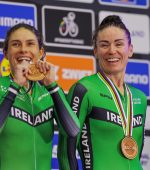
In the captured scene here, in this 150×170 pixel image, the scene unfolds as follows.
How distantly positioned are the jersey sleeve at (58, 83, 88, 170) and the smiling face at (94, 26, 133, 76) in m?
0.20

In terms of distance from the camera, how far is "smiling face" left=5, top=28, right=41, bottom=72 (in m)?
3.48

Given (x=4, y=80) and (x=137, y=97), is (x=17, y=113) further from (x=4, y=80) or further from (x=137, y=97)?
(x=137, y=97)

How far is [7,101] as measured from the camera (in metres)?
3.29

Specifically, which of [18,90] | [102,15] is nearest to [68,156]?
[18,90]

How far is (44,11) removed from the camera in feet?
16.0

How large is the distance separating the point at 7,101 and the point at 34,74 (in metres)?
0.19

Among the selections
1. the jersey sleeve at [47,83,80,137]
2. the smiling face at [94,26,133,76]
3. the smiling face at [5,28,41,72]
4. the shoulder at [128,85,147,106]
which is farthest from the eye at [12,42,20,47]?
the shoulder at [128,85,147,106]

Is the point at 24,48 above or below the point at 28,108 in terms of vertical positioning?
above

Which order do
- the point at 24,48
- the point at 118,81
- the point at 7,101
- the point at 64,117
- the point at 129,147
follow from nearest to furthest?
the point at 7,101
the point at 64,117
the point at 24,48
the point at 129,147
the point at 118,81

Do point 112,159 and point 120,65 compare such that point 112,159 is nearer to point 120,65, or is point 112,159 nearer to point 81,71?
point 120,65

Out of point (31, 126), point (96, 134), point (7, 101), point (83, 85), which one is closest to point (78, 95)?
point (83, 85)

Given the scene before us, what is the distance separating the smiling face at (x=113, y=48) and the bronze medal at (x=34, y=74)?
0.49 m

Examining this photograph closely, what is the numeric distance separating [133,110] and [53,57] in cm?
123

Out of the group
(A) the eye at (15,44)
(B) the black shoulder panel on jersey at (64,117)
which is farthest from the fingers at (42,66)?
(A) the eye at (15,44)
